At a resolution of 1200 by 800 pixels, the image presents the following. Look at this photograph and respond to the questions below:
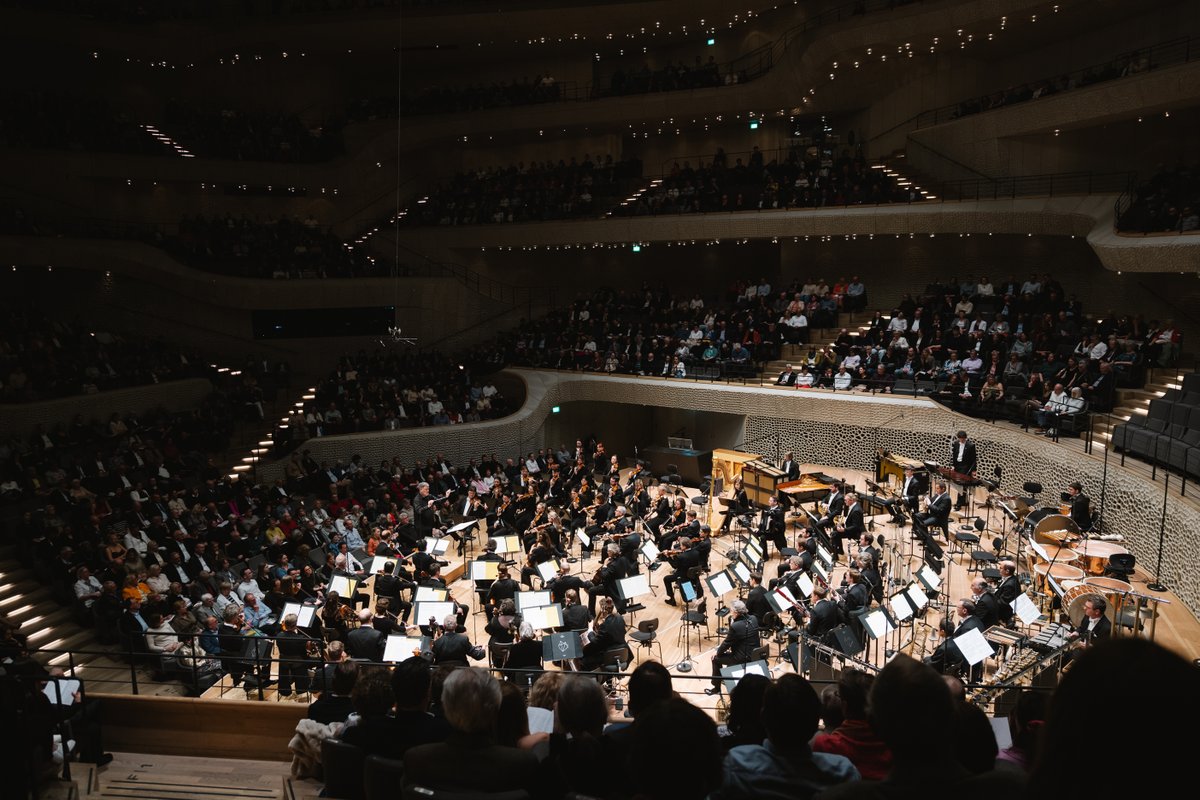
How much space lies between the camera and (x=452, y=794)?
11.2 feet

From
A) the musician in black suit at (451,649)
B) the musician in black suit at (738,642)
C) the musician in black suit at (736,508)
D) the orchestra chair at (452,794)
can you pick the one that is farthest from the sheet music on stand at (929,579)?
the orchestra chair at (452,794)

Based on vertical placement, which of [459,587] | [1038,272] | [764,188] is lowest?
[459,587]

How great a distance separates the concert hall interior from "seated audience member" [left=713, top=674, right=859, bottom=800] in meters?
0.03

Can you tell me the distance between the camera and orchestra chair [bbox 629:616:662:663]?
11023 millimetres

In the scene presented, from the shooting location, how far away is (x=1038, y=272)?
2314 cm

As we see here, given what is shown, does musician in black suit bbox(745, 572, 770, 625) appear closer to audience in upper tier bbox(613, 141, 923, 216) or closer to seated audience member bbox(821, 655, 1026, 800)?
seated audience member bbox(821, 655, 1026, 800)

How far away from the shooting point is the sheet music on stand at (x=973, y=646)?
786 centimetres

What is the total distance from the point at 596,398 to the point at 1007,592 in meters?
16.0

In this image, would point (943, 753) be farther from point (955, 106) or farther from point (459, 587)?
point (955, 106)

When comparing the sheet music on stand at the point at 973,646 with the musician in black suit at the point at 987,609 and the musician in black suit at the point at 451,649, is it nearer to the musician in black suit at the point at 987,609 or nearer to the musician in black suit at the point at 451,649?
the musician in black suit at the point at 987,609

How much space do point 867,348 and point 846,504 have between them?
23.2ft

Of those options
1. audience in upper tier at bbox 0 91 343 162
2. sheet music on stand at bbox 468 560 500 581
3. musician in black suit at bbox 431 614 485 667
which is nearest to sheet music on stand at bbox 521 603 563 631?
A: musician in black suit at bbox 431 614 485 667

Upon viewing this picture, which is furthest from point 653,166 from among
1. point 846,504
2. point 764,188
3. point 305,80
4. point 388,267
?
point 846,504

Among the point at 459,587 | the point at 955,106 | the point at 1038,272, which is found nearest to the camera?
the point at 459,587
